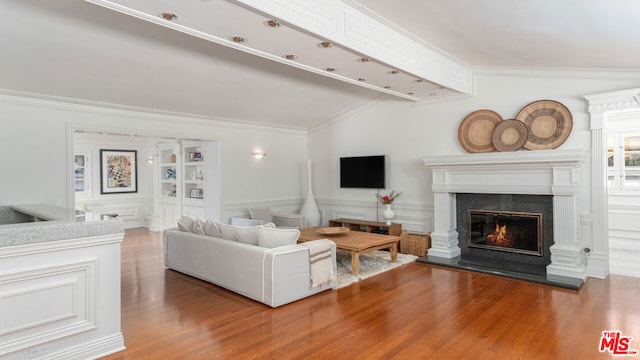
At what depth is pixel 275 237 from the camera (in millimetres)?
4156

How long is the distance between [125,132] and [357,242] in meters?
3.87

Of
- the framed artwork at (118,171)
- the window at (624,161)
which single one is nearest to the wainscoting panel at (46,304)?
the framed artwork at (118,171)

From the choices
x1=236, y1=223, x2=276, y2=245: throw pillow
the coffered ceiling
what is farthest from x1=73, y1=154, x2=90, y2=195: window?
x1=236, y1=223, x2=276, y2=245: throw pillow

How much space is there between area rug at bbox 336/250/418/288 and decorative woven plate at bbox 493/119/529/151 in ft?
7.04

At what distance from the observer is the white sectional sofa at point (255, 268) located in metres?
3.83

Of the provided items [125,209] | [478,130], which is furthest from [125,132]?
[478,130]

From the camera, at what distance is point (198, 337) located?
124 inches

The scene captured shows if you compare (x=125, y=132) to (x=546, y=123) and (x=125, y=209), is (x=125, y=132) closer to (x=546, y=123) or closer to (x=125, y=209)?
(x=125, y=209)

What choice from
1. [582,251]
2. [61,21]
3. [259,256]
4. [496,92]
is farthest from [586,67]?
[61,21]

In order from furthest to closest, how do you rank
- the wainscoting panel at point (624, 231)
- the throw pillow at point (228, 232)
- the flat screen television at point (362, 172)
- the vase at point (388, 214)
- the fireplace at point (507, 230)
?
1. the flat screen television at point (362, 172)
2. the vase at point (388, 214)
3. the wainscoting panel at point (624, 231)
4. the fireplace at point (507, 230)
5. the throw pillow at point (228, 232)

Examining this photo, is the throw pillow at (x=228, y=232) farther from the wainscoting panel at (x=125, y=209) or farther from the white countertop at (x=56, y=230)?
the wainscoting panel at (x=125, y=209)

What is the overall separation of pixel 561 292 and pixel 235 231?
3.80 metres

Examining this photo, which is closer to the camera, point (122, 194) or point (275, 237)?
point (275, 237)

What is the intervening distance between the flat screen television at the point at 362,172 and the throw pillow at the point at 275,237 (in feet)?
10.3
